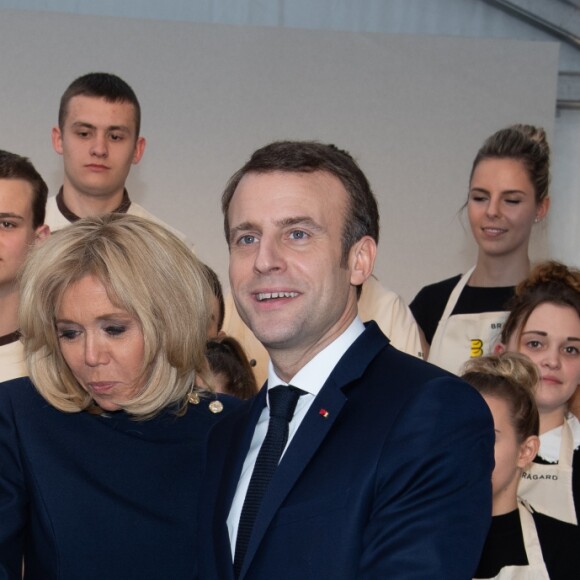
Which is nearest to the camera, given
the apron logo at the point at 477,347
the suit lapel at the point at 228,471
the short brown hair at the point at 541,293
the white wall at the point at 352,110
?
the suit lapel at the point at 228,471

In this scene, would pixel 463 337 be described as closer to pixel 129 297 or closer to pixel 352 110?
pixel 352 110

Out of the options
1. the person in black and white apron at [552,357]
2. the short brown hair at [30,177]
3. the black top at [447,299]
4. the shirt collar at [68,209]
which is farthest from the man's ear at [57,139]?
the person in black and white apron at [552,357]

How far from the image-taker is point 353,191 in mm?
1989

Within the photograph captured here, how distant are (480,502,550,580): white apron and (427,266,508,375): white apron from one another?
39.3 inches

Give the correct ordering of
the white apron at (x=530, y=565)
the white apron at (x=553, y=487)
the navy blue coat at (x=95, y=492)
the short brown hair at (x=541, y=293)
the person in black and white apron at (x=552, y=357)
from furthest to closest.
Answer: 1. the short brown hair at (x=541, y=293)
2. the person in black and white apron at (x=552, y=357)
3. the white apron at (x=553, y=487)
4. the white apron at (x=530, y=565)
5. the navy blue coat at (x=95, y=492)

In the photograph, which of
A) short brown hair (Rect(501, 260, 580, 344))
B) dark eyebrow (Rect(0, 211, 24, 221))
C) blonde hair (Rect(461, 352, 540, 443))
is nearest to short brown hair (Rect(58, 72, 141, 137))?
dark eyebrow (Rect(0, 211, 24, 221))

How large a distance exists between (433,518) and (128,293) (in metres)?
0.81

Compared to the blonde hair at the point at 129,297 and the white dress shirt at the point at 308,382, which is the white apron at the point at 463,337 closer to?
the blonde hair at the point at 129,297

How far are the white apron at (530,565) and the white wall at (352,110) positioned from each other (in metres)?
2.50

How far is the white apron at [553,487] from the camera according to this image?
9.98 ft

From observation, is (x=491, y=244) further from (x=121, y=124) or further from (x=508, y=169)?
(x=121, y=124)

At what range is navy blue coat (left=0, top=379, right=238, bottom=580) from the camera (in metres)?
2.19

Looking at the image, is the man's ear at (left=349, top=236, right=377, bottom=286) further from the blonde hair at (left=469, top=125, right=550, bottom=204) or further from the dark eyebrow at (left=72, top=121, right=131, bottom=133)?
the dark eyebrow at (left=72, top=121, right=131, bottom=133)

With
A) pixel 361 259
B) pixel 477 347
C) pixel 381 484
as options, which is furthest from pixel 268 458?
pixel 477 347
